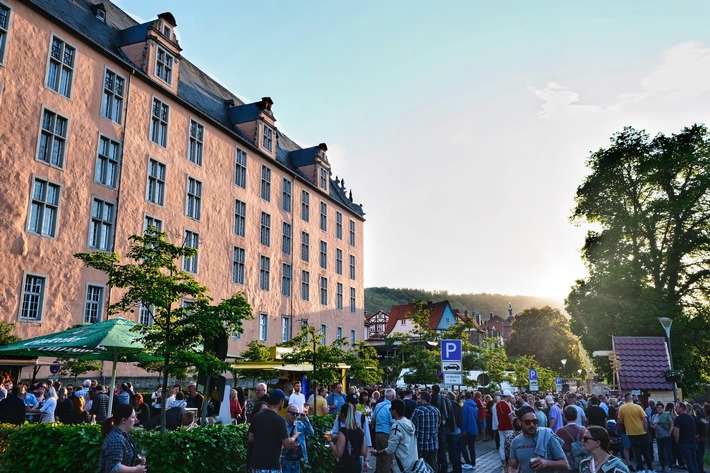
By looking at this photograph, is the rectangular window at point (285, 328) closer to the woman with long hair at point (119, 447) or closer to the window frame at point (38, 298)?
the window frame at point (38, 298)

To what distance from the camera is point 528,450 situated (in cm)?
688

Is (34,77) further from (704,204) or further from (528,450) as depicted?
(704,204)

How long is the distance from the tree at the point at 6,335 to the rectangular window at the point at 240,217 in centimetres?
1656

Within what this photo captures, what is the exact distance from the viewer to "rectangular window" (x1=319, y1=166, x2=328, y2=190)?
48.1 metres

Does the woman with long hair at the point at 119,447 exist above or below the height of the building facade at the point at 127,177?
below

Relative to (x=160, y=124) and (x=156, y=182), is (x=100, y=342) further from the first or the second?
(x=160, y=124)

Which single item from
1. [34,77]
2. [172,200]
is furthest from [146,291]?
[172,200]

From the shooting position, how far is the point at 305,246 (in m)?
43.9

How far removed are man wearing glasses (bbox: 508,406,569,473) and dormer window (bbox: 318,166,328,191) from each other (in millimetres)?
41272

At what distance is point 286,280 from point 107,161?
17.2 metres

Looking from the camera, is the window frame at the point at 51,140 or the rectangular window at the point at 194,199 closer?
the window frame at the point at 51,140

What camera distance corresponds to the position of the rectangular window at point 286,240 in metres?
40.8

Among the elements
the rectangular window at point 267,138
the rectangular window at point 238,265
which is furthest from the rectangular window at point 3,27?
the rectangular window at point 267,138

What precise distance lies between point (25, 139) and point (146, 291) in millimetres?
14980
